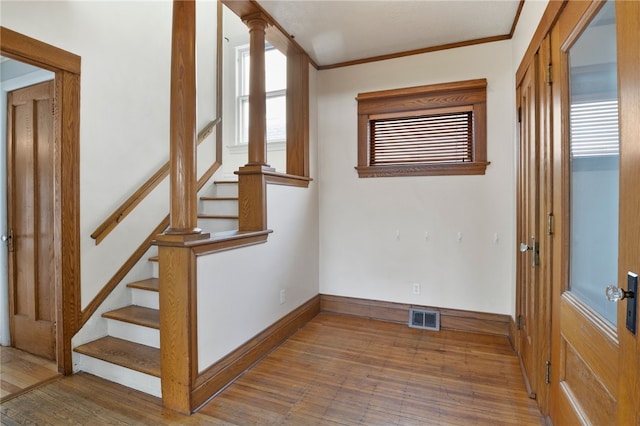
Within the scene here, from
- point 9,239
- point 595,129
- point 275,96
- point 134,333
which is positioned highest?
point 275,96

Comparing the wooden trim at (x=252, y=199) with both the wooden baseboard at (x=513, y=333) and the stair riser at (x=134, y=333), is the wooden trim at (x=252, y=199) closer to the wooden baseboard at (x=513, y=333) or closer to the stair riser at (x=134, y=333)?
the stair riser at (x=134, y=333)

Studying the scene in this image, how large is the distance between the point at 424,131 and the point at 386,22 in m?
1.02

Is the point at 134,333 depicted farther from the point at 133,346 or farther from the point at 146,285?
the point at 146,285

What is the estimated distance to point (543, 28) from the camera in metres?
1.80

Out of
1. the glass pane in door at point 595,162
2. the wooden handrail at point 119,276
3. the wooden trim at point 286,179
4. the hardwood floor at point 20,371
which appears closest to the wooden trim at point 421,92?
the wooden trim at point 286,179

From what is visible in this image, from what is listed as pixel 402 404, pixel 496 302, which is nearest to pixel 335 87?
pixel 496 302

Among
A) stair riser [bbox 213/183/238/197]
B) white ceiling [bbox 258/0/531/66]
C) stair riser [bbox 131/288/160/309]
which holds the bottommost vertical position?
stair riser [bbox 131/288/160/309]

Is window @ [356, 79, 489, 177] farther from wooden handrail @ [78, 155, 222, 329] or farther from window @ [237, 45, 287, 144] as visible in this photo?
wooden handrail @ [78, 155, 222, 329]

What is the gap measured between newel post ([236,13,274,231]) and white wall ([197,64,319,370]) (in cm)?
14

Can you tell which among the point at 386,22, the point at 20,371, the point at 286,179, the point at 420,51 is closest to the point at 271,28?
the point at 386,22

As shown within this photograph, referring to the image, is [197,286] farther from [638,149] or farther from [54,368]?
[638,149]

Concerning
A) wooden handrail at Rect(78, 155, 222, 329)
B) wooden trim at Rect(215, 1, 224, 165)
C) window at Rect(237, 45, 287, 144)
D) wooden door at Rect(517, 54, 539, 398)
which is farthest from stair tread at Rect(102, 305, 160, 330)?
wooden door at Rect(517, 54, 539, 398)

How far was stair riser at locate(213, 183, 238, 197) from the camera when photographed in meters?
3.84

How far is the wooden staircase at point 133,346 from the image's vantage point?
2143 millimetres
